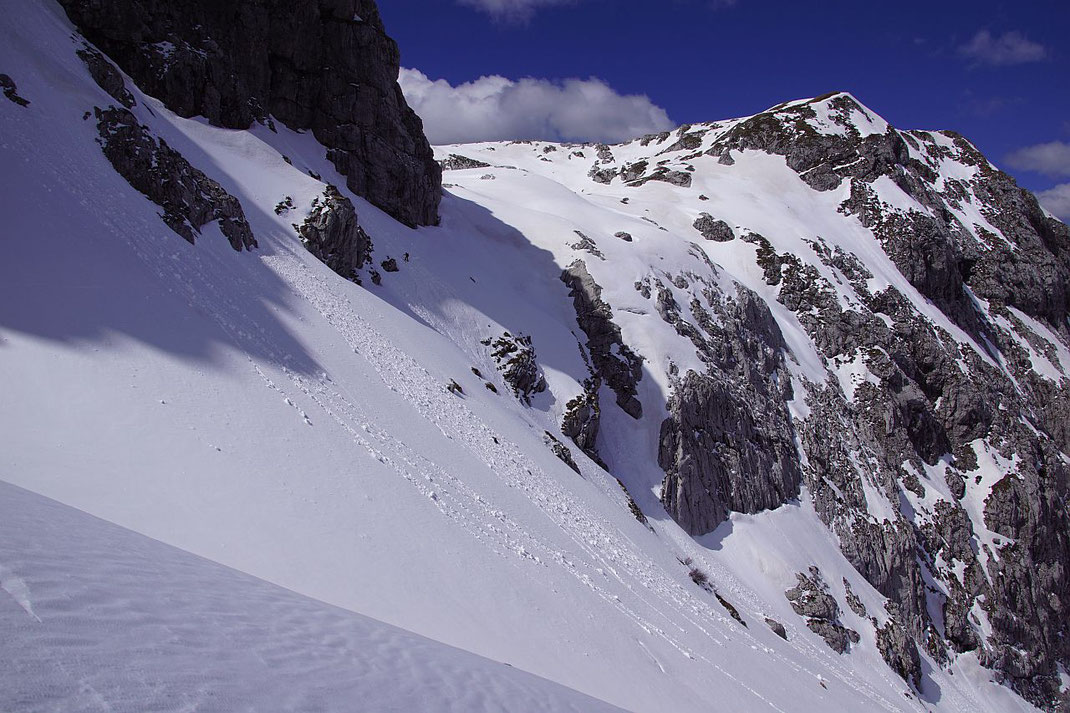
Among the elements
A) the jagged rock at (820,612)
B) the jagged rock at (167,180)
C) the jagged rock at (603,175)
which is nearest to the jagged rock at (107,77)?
the jagged rock at (167,180)

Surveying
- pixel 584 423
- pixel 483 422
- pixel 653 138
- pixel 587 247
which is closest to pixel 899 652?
pixel 584 423

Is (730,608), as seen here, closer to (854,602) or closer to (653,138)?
(854,602)

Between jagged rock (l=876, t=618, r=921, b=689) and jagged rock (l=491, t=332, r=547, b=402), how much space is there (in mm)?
23880

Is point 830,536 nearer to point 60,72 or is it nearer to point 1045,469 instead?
point 1045,469

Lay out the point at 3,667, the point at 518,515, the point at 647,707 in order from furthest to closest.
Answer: the point at 518,515
the point at 647,707
the point at 3,667

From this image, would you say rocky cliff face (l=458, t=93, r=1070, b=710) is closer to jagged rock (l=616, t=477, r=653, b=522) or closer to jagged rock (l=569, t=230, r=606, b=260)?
jagged rock (l=569, t=230, r=606, b=260)

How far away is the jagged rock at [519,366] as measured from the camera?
33.1 m

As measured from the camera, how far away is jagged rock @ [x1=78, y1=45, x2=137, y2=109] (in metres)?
25.9

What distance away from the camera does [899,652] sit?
3288 cm

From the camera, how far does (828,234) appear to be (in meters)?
66.2

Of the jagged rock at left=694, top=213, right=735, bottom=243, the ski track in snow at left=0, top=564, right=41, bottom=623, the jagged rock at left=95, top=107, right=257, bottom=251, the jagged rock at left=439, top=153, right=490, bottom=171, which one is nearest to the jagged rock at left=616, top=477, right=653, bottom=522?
the jagged rock at left=95, top=107, right=257, bottom=251

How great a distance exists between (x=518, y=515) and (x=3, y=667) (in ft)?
56.3

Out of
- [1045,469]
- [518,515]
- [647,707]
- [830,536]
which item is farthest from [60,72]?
[1045,469]

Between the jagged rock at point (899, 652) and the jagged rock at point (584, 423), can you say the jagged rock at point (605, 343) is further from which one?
the jagged rock at point (899, 652)
